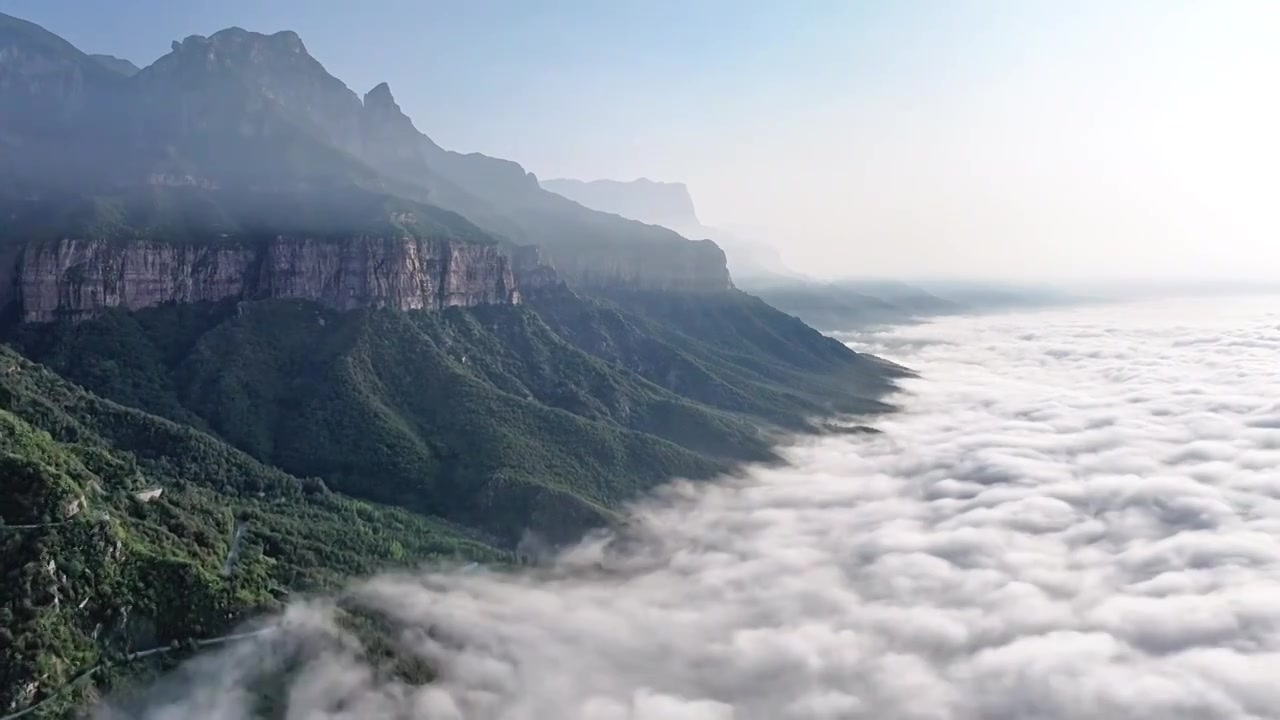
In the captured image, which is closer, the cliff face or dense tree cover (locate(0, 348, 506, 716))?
dense tree cover (locate(0, 348, 506, 716))

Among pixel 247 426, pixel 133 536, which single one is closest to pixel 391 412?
pixel 247 426

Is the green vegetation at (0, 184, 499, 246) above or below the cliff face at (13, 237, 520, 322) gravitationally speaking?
above

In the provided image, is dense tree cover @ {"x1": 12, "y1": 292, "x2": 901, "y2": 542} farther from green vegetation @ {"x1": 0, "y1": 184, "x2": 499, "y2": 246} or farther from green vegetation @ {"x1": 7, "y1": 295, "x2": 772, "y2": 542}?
green vegetation @ {"x1": 0, "y1": 184, "x2": 499, "y2": 246}

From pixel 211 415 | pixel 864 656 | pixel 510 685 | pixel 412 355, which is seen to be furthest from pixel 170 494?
pixel 864 656

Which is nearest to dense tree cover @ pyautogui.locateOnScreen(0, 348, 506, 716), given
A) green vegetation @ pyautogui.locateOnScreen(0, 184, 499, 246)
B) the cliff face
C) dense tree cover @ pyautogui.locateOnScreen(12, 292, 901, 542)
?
dense tree cover @ pyautogui.locateOnScreen(12, 292, 901, 542)

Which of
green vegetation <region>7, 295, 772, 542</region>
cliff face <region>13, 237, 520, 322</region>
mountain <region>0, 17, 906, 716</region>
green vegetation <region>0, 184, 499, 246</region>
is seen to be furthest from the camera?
green vegetation <region>0, 184, 499, 246</region>

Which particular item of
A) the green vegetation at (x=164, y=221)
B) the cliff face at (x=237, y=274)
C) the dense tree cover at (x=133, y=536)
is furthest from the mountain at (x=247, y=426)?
the green vegetation at (x=164, y=221)

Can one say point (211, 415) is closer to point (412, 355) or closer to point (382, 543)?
point (412, 355)

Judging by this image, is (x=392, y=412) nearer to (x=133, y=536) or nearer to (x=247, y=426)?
(x=247, y=426)
